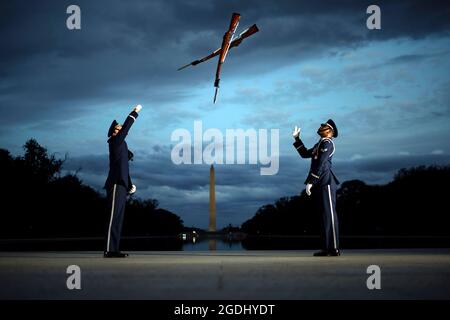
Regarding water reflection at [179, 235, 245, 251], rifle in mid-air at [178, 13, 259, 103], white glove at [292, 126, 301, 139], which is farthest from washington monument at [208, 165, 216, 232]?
white glove at [292, 126, 301, 139]

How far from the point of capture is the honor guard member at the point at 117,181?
9414mm

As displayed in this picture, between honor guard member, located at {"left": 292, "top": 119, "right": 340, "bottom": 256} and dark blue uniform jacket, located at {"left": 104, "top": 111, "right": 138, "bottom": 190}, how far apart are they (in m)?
2.98

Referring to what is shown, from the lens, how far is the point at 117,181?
9.61m

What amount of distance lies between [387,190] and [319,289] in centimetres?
9369

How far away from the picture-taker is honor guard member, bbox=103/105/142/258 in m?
9.41

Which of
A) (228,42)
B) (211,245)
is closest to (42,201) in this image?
(211,245)

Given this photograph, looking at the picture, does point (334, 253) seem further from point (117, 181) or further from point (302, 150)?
point (117, 181)

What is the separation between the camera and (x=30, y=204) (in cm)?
6781

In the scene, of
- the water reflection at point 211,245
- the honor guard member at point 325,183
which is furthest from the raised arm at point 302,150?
the water reflection at point 211,245

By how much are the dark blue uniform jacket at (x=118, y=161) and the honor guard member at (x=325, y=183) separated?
2980mm
